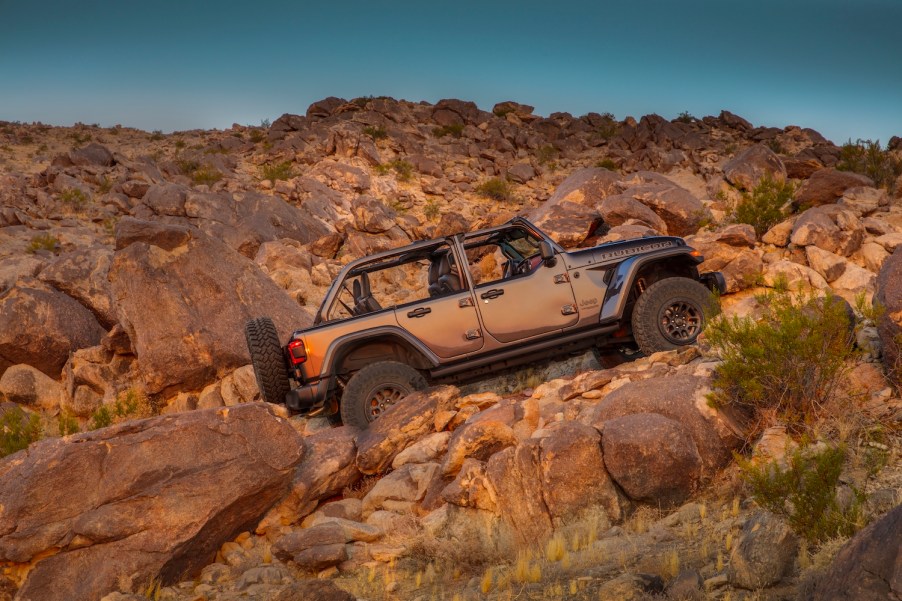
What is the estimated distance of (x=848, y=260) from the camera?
13047 mm

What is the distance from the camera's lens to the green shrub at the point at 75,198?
83.1 feet

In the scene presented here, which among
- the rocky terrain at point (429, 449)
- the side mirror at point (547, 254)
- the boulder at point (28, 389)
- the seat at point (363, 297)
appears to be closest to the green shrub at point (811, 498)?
the rocky terrain at point (429, 449)

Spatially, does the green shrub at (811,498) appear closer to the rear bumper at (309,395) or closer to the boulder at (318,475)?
the boulder at (318,475)

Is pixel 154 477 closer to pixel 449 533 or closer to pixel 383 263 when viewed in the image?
pixel 449 533

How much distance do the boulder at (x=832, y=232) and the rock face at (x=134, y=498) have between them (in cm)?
936

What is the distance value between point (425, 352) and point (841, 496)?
526cm

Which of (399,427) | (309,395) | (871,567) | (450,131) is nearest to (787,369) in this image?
(399,427)

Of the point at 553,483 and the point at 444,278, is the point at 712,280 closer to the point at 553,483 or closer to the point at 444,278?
the point at 444,278

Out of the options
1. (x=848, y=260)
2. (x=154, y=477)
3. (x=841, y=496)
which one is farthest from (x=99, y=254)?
(x=841, y=496)

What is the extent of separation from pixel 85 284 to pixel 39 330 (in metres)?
1.39

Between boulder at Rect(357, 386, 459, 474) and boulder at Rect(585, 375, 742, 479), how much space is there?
1895 mm

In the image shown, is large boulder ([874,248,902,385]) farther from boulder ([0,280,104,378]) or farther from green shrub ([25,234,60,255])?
green shrub ([25,234,60,255])

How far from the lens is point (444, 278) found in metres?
→ 10.2

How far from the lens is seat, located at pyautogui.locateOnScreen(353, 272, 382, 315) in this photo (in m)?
10.3
